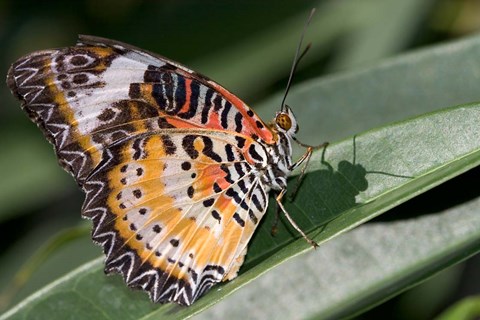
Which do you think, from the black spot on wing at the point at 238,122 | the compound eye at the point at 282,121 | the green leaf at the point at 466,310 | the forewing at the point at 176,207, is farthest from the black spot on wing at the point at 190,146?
the green leaf at the point at 466,310

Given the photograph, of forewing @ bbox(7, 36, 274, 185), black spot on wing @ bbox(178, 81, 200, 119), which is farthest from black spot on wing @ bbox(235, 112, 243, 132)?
black spot on wing @ bbox(178, 81, 200, 119)

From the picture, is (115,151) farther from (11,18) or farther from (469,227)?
(11,18)

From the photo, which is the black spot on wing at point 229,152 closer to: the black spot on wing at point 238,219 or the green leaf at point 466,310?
the black spot on wing at point 238,219

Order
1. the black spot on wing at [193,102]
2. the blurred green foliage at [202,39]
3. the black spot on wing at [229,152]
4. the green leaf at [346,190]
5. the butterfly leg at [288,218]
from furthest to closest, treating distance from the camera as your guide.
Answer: the blurred green foliage at [202,39] < the black spot on wing at [229,152] < the black spot on wing at [193,102] < the butterfly leg at [288,218] < the green leaf at [346,190]

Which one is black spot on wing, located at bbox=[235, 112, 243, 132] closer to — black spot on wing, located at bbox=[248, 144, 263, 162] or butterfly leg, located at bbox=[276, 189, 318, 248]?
black spot on wing, located at bbox=[248, 144, 263, 162]

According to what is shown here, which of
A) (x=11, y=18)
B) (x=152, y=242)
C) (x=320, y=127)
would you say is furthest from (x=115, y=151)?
(x=11, y=18)

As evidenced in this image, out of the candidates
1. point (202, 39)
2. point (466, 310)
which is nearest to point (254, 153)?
point (466, 310)

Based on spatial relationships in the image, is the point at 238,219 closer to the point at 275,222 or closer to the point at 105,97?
the point at 275,222

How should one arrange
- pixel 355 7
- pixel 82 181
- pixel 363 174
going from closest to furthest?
pixel 363 174, pixel 82 181, pixel 355 7
